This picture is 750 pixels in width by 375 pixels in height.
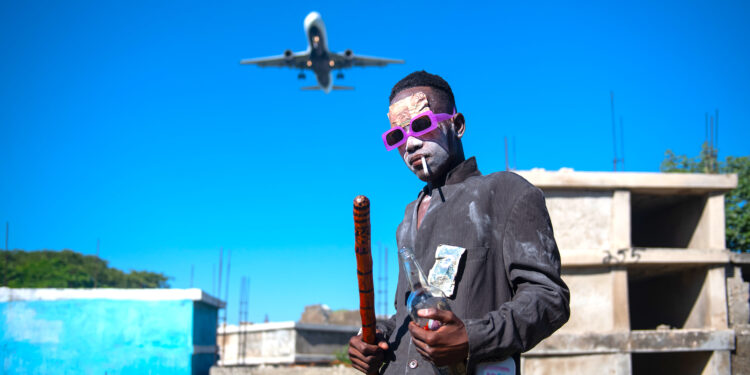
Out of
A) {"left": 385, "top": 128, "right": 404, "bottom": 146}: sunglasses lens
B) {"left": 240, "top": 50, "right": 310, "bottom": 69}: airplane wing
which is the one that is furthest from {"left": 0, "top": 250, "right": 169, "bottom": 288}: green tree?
{"left": 385, "top": 128, "right": 404, "bottom": 146}: sunglasses lens

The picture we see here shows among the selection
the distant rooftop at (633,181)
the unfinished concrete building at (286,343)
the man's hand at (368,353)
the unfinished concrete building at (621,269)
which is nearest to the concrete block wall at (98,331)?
the unfinished concrete building at (286,343)

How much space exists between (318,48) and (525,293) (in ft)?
138

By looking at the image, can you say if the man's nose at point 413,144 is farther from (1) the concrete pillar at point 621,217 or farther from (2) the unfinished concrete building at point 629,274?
(1) the concrete pillar at point 621,217

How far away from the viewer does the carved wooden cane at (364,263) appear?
2232 millimetres

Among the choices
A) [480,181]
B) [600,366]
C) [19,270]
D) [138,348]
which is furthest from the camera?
[19,270]

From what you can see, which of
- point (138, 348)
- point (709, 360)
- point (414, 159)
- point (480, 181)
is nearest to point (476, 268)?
point (480, 181)

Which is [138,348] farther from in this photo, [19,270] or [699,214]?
[19,270]

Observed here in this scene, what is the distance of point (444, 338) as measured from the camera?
209cm

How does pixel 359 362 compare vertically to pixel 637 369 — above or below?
above

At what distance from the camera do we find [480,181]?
8.56 feet

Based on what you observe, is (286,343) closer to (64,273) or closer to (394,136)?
(394,136)

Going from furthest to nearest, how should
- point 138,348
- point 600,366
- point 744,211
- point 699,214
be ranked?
point 744,211
point 138,348
point 699,214
point 600,366

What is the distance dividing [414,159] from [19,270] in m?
49.0

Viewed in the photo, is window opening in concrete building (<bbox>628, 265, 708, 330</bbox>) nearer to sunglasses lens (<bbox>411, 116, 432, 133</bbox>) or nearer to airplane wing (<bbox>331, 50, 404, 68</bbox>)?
sunglasses lens (<bbox>411, 116, 432, 133</bbox>)
